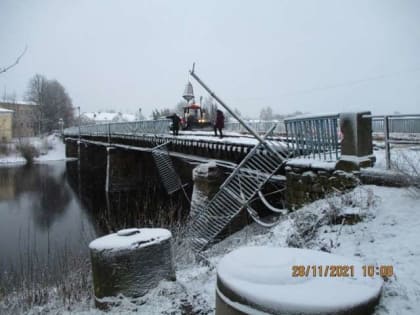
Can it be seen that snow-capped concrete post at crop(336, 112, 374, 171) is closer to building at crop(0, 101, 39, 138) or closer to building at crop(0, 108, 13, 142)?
building at crop(0, 108, 13, 142)

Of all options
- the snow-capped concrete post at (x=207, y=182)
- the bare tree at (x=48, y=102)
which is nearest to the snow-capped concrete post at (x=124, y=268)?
the snow-capped concrete post at (x=207, y=182)

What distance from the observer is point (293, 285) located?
8.39 feet

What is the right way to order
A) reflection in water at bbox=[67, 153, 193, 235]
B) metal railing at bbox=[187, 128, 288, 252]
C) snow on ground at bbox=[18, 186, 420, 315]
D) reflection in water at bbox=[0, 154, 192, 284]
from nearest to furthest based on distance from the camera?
snow on ground at bbox=[18, 186, 420, 315] < metal railing at bbox=[187, 128, 288, 252] < reflection in water at bbox=[0, 154, 192, 284] < reflection in water at bbox=[67, 153, 193, 235]

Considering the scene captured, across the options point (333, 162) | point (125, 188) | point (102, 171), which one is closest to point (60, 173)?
point (102, 171)

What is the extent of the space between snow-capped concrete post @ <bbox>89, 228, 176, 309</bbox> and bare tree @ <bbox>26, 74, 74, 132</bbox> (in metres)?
91.7

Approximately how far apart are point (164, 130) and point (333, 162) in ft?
52.5

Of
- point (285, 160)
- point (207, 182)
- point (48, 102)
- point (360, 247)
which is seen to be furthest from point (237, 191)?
point (48, 102)

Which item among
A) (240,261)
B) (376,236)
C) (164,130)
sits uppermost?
(164,130)

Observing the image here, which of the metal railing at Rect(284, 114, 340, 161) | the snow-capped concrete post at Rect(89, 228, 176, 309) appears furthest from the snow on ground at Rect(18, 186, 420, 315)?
the metal railing at Rect(284, 114, 340, 161)

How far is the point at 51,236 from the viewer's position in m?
17.4

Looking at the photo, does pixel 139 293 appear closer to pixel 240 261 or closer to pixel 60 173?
pixel 240 261

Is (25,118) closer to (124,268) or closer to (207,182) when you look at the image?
(207,182)

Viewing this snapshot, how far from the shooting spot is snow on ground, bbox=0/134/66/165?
5181cm

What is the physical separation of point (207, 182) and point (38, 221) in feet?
44.3
